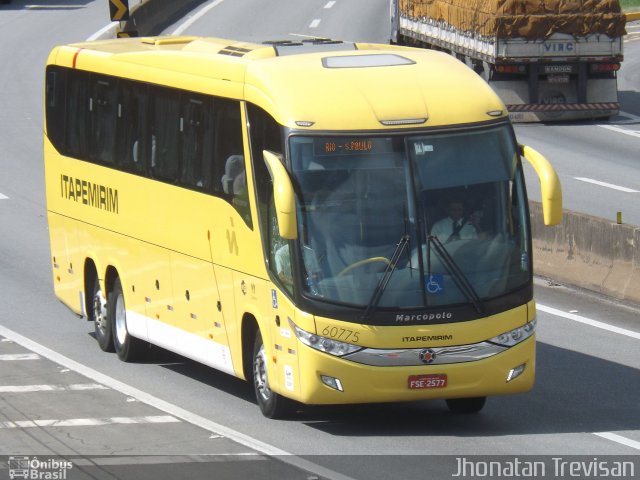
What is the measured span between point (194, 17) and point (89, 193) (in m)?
35.6

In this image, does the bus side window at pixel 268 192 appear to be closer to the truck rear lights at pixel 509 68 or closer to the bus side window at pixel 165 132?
the bus side window at pixel 165 132

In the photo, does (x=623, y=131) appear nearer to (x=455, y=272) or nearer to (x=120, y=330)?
(x=120, y=330)

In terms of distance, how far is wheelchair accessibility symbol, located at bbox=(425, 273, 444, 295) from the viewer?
12.7 meters

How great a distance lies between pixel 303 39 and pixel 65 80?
3.76 metres

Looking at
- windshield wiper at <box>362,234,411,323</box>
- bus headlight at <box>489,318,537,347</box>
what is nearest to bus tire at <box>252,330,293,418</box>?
windshield wiper at <box>362,234,411,323</box>

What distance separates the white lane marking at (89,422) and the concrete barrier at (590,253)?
7082mm

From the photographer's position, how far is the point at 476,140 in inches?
516

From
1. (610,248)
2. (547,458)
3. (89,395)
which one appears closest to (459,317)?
(547,458)

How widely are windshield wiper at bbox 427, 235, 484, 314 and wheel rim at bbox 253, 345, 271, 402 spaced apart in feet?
6.24

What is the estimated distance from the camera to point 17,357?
16.7 metres

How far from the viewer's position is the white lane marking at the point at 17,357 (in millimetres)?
16625

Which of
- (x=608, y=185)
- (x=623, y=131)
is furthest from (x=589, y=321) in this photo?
(x=623, y=131)

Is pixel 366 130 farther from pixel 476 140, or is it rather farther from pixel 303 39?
pixel 303 39

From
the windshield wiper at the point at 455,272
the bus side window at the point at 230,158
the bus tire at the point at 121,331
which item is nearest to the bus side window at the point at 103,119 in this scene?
the bus tire at the point at 121,331
